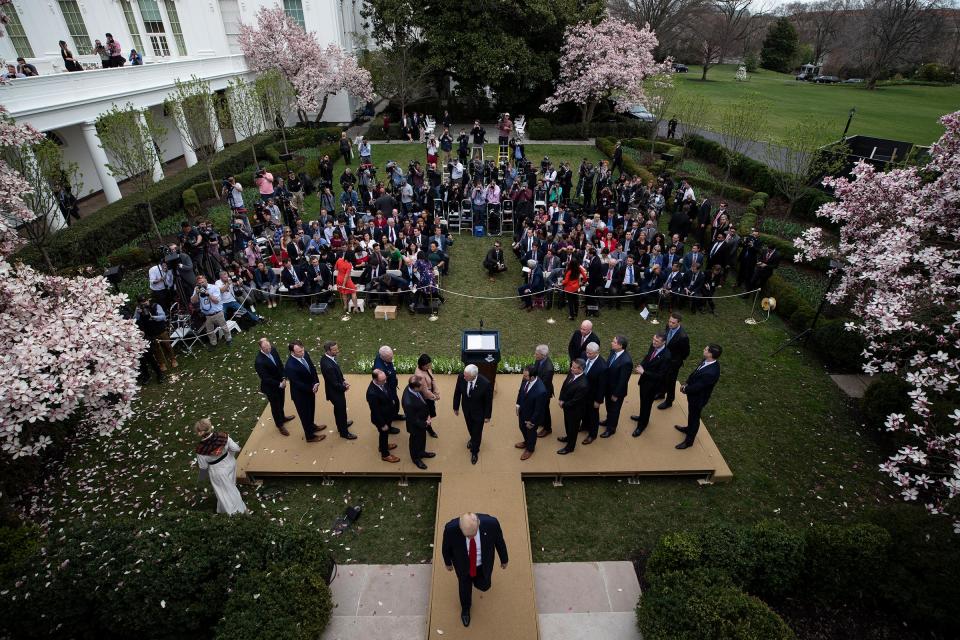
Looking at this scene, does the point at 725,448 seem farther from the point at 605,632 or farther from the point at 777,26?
the point at 777,26

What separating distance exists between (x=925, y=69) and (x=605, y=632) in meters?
69.2

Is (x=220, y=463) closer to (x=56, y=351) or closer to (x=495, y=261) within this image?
(x=56, y=351)

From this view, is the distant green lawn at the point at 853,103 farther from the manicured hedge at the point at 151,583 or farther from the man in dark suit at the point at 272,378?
the manicured hedge at the point at 151,583

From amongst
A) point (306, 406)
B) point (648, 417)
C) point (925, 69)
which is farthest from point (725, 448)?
point (925, 69)

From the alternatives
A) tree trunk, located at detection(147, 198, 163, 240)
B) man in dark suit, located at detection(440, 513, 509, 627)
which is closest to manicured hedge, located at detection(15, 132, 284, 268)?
tree trunk, located at detection(147, 198, 163, 240)

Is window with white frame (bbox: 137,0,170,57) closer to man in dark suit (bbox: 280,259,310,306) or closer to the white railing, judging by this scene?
the white railing

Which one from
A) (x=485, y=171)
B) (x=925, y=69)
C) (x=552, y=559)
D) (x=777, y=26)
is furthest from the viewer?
(x=777, y=26)

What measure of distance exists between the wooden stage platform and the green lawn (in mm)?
238

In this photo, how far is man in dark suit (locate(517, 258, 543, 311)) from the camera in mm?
13031

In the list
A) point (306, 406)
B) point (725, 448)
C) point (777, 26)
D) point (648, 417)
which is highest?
point (777, 26)

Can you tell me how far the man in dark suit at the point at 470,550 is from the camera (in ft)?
18.0

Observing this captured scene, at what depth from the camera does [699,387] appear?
7.88 meters

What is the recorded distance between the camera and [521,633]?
5797 millimetres

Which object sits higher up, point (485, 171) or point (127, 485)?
point (485, 171)
